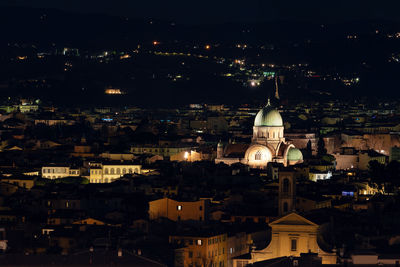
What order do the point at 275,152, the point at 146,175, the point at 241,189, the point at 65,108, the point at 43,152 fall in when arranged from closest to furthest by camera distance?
the point at 241,189 → the point at 146,175 → the point at 275,152 → the point at 43,152 → the point at 65,108

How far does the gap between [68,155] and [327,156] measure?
1692cm

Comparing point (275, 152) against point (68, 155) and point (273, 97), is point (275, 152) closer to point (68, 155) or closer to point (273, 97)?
point (68, 155)

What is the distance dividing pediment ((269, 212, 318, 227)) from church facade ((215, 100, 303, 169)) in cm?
4821

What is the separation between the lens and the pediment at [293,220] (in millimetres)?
54188

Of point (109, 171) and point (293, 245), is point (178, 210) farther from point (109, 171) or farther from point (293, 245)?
point (109, 171)

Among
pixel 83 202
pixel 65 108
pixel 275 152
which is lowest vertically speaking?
pixel 83 202

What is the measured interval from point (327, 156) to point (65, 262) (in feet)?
218

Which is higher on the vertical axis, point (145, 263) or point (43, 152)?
point (43, 152)

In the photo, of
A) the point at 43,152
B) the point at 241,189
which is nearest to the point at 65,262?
the point at 241,189

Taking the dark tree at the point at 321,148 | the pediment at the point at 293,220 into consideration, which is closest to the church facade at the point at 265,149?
the dark tree at the point at 321,148

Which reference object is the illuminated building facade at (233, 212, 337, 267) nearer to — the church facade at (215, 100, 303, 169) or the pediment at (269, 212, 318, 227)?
the pediment at (269, 212, 318, 227)

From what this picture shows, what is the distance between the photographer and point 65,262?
45.5 metres

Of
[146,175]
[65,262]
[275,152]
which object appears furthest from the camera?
[275,152]

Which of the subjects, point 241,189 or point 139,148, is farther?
point 139,148
